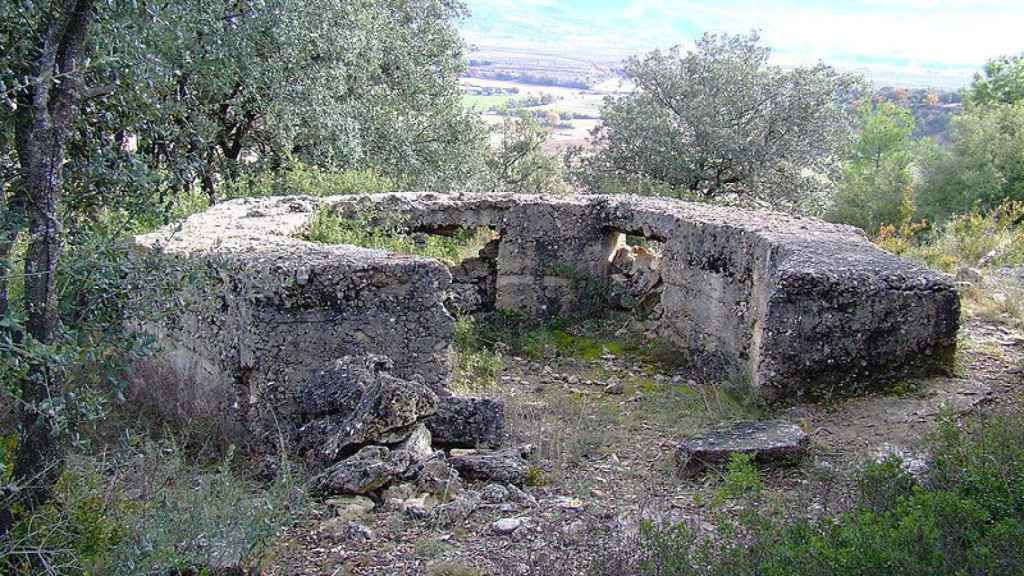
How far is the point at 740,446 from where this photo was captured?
571cm

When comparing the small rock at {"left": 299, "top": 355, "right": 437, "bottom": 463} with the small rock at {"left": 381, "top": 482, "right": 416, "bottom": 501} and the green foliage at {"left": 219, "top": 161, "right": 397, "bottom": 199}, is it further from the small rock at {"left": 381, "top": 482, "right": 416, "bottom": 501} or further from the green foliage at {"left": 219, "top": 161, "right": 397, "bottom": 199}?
the green foliage at {"left": 219, "top": 161, "right": 397, "bottom": 199}

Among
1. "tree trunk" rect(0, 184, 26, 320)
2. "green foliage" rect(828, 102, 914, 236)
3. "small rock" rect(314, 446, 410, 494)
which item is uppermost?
"tree trunk" rect(0, 184, 26, 320)

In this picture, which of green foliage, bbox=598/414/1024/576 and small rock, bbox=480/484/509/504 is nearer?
green foliage, bbox=598/414/1024/576

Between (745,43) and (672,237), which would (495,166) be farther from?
(672,237)

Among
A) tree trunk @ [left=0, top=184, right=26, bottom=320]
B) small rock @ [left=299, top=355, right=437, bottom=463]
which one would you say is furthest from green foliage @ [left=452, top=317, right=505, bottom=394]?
tree trunk @ [left=0, top=184, right=26, bottom=320]

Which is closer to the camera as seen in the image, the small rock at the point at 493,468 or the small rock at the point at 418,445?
the small rock at the point at 418,445

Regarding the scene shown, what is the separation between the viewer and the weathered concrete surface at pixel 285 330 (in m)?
5.78

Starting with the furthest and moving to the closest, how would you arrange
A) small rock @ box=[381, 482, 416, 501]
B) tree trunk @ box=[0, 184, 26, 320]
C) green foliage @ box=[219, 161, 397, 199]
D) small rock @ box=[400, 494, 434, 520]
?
green foliage @ box=[219, 161, 397, 199], small rock @ box=[381, 482, 416, 501], small rock @ box=[400, 494, 434, 520], tree trunk @ box=[0, 184, 26, 320]

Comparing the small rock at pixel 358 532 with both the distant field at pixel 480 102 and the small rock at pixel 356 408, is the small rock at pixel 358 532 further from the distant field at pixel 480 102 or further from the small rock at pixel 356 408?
the distant field at pixel 480 102

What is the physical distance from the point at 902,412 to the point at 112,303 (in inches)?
217

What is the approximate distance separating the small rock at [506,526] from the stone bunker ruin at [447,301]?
1.65m

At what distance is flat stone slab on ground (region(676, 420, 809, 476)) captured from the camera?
223 inches

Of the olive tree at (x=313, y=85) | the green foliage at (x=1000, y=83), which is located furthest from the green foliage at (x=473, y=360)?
the green foliage at (x=1000, y=83)

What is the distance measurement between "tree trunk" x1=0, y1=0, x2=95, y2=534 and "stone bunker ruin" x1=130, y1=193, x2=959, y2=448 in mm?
450
